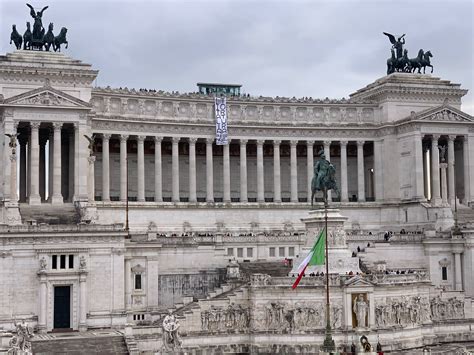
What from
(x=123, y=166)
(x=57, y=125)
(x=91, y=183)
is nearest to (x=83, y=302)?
(x=57, y=125)

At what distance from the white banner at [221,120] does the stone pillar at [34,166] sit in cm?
2382

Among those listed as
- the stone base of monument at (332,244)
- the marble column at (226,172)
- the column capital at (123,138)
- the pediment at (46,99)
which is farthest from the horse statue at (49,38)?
the stone base of monument at (332,244)

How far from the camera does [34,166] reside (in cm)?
9144

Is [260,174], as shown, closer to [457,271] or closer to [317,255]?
[457,271]

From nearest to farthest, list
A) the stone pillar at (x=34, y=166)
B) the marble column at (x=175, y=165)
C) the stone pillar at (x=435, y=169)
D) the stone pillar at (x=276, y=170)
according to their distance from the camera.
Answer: the stone pillar at (x=34, y=166) → the marble column at (x=175, y=165) → the stone pillar at (x=435, y=169) → the stone pillar at (x=276, y=170)

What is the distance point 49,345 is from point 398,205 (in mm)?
58574

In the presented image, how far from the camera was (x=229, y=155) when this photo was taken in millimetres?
112000

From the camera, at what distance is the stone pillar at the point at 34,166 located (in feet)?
296

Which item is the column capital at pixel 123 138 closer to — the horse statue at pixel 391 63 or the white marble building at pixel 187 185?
the white marble building at pixel 187 185

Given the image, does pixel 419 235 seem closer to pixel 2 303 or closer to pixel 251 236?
pixel 251 236

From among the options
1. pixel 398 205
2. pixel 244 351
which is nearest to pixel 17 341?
pixel 244 351

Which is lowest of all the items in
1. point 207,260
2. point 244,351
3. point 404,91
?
point 244,351

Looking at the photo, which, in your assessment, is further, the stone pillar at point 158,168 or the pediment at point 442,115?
the pediment at point 442,115

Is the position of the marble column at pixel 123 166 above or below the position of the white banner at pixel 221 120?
below
